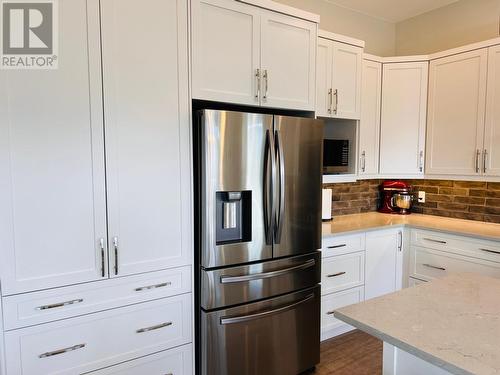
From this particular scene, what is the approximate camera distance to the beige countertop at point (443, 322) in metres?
0.93

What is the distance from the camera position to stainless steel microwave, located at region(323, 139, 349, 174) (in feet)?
9.82

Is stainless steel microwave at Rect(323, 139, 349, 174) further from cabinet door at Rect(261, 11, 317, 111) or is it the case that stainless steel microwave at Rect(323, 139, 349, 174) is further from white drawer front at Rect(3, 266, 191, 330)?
white drawer front at Rect(3, 266, 191, 330)

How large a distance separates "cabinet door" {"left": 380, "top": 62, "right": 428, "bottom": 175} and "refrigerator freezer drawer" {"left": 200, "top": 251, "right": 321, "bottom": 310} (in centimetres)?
159

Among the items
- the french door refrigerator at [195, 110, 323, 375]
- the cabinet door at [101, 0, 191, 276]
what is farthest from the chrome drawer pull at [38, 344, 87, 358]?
the french door refrigerator at [195, 110, 323, 375]

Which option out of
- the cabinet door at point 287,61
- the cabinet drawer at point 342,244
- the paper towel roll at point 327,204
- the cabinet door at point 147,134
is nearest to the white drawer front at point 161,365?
the cabinet door at point 147,134

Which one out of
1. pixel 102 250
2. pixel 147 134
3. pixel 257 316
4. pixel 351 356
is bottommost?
pixel 351 356

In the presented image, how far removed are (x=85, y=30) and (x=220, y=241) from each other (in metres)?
1.28

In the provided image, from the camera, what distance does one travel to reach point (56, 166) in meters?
1.57

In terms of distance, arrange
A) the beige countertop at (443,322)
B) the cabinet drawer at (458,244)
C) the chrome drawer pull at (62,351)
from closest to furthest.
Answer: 1. the beige countertop at (443,322)
2. the chrome drawer pull at (62,351)
3. the cabinet drawer at (458,244)

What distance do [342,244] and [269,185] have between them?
1058mm

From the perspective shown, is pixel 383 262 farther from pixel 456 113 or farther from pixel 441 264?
pixel 456 113

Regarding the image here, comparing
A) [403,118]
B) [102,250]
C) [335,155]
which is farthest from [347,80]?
[102,250]

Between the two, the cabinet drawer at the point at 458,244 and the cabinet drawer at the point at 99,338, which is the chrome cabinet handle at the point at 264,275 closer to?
the cabinet drawer at the point at 99,338

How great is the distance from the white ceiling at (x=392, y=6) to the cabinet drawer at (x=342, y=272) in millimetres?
2413
